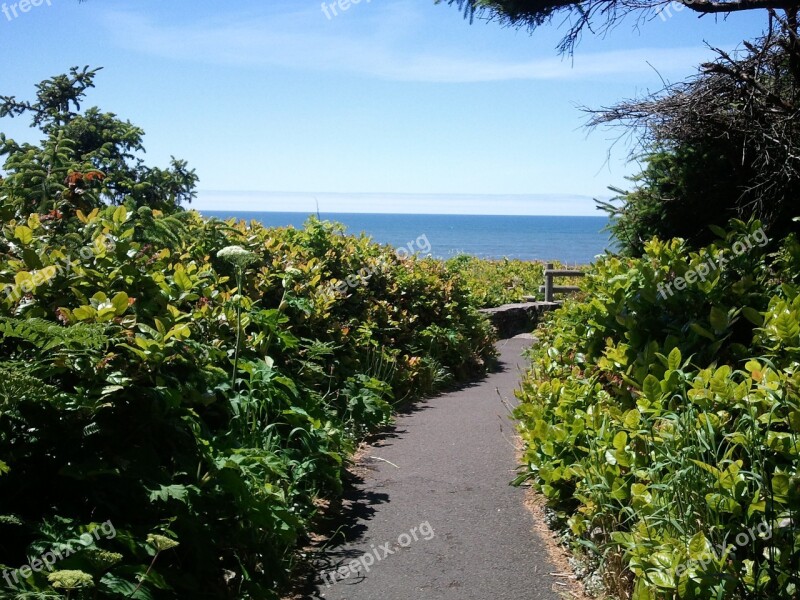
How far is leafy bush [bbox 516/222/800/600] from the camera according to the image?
3.00 m

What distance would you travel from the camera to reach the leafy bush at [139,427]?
2.75m

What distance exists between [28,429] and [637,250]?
17.8ft

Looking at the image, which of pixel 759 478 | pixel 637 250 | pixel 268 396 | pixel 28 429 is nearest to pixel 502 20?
pixel 637 250

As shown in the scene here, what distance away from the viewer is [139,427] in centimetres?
321

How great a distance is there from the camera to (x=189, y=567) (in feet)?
10.7

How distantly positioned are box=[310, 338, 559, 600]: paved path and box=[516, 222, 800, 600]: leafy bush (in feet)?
1.17

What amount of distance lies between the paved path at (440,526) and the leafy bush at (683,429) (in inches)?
14.0

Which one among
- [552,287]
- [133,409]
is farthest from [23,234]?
[552,287]

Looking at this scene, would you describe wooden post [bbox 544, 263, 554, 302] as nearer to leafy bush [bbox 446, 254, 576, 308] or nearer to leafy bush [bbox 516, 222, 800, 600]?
leafy bush [bbox 446, 254, 576, 308]

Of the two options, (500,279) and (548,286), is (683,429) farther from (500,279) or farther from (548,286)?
(500,279)

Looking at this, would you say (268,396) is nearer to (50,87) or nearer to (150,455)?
(150,455)

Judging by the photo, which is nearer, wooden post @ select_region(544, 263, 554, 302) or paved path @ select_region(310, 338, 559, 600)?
paved path @ select_region(310, 338, 559, 600)

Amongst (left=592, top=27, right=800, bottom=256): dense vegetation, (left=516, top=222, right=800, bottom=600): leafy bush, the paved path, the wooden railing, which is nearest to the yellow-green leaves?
the paved path

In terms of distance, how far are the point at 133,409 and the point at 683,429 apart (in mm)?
2568
